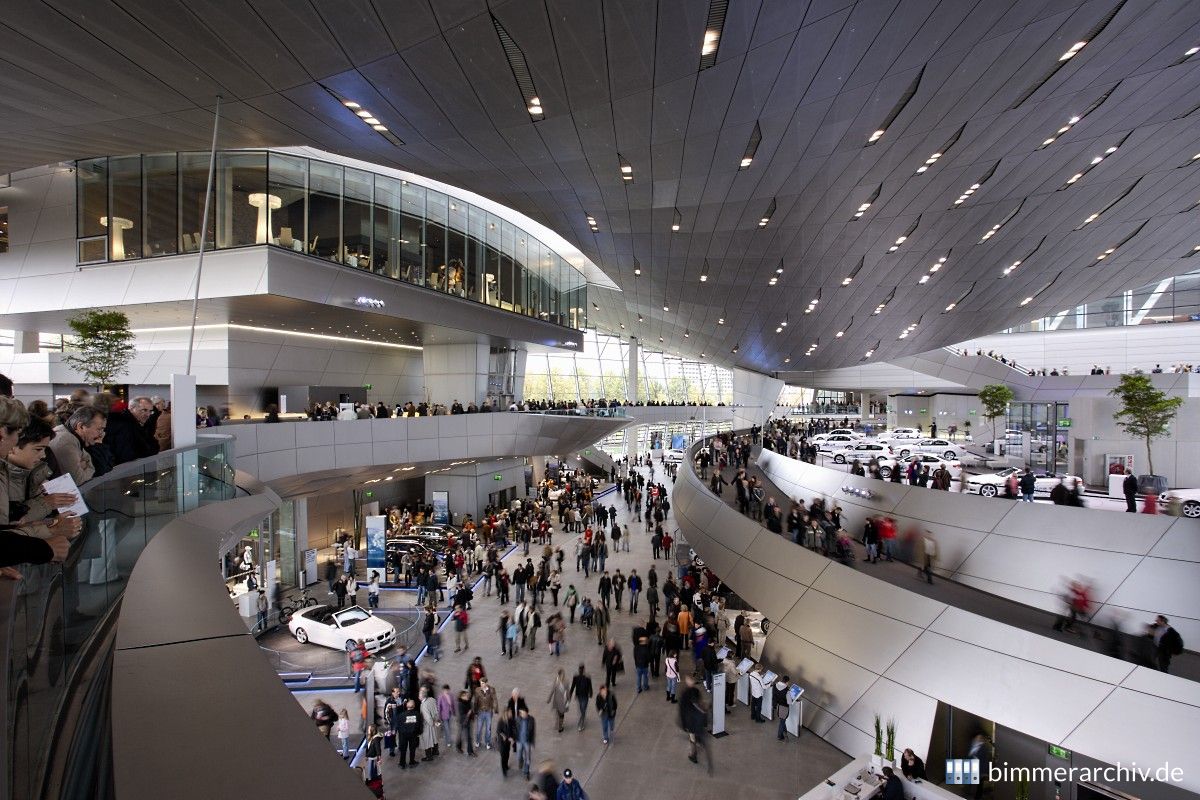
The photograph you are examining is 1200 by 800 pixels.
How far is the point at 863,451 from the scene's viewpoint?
1139 inches

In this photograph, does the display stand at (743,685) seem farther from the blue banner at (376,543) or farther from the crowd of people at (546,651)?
the blue banner at (376,543)

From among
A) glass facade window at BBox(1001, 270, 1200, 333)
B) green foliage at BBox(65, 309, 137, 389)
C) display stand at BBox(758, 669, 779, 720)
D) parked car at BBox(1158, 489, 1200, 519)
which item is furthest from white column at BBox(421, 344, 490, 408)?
glass facade window at BBox(1001, 270, 1200, 333)

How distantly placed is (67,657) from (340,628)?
14011 millimetres

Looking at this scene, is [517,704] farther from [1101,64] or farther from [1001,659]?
[1101,64]

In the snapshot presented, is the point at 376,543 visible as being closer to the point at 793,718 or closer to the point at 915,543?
the point at 793,718

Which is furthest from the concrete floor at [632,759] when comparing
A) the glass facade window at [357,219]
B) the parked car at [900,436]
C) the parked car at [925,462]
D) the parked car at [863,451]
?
the parked car at [900,436]

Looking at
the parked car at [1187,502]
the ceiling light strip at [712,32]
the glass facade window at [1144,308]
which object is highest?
the glass facade window at [1144,308]

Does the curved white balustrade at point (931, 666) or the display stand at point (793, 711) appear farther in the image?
the display stand at point (793, 711)

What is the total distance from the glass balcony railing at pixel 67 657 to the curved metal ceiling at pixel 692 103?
21.3 ft

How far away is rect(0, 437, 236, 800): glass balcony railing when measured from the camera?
1.56 m

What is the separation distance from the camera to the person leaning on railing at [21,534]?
2.10m

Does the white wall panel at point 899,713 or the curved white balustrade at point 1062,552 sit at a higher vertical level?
the curved white balustrade at point 1062,552

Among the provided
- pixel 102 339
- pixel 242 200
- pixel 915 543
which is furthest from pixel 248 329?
pixel 915 543

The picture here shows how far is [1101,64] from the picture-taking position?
10.2 m
